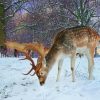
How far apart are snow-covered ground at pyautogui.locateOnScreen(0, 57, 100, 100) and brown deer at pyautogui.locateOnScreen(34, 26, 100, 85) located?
12.3 inches

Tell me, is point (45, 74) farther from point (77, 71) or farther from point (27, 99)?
point (77, 71)

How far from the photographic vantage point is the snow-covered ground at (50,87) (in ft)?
33.3

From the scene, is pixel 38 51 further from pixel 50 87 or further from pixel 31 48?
pixel 50 87

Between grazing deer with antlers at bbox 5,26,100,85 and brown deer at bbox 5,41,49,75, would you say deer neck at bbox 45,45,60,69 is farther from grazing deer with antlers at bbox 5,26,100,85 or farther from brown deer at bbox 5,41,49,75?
brown deer at bbox 5,41,49,75

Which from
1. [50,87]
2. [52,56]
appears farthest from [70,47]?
[50,87]

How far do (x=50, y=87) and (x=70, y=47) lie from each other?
1275 mm

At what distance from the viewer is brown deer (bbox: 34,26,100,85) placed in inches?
436

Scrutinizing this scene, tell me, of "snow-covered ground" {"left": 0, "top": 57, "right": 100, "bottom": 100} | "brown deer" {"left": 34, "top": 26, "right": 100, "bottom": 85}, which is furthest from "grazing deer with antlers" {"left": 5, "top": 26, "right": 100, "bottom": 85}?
"snow-covered ground" {"left": 0, "top": 57, "right": 100, "bottom": 100}

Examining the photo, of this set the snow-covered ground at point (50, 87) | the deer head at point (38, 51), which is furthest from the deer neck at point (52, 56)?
the snow-covered ground at point (50, 87)

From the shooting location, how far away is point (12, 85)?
11422mm

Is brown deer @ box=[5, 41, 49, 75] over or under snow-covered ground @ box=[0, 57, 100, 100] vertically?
over

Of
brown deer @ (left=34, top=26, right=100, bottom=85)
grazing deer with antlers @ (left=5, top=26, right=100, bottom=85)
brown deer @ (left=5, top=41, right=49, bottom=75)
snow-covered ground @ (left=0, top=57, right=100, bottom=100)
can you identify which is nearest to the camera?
snow-covered ground @ (left=0, top=57, right=100, bottom=100)

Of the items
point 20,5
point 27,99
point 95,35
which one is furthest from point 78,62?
point 20,5

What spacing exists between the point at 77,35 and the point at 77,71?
5.73 feet
